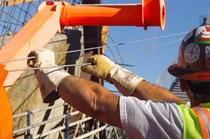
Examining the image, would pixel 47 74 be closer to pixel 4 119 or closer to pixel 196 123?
pixel 4 119

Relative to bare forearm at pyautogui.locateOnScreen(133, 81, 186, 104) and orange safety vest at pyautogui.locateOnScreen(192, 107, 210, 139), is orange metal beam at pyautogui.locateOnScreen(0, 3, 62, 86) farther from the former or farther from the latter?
orange safety vest at pyautogui.locateOnScreen(192, 107, 210, 139)

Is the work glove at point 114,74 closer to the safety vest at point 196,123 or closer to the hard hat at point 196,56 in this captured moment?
the hard hat at point 196,56

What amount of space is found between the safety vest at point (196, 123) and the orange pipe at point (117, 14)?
3606 mm

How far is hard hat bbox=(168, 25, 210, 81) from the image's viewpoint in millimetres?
2271

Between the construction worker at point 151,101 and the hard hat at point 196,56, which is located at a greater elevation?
the hard hat at point 196,56

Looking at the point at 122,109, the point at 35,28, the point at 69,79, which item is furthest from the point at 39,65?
the point at 35,28

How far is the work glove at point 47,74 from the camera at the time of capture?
2.46 meters

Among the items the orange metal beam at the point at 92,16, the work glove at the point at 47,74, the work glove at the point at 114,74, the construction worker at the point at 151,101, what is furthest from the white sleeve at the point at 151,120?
the orange metal beam at the point at 92,16

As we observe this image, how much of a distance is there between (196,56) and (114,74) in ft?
3.43

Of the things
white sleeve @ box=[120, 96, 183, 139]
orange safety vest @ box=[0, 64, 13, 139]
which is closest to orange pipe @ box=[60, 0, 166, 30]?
orange safety vest @ box=[0, 64, 13, 139]

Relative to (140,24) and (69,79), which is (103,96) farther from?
(140,24)

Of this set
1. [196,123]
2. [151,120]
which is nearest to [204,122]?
[196,123]

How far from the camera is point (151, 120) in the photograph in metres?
1.98

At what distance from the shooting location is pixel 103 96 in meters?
2.17
